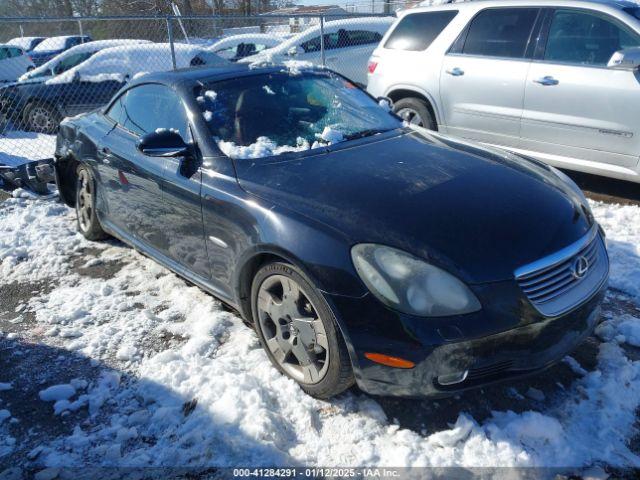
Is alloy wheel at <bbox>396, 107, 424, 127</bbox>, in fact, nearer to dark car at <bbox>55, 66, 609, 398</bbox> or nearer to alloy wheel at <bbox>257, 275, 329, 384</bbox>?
dark car at <bbox>55, 66, 609, 398</bbox>

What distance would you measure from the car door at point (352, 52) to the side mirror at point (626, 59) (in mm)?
6722

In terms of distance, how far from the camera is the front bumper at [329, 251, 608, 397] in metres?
2.27

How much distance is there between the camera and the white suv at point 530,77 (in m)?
4.91

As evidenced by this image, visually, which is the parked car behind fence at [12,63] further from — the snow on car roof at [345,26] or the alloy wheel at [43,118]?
the snow on car roof at [345,26]

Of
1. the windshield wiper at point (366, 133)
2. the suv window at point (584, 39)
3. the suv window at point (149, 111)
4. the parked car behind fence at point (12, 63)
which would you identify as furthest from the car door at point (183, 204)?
the parked car behind fence at point (12, 63)

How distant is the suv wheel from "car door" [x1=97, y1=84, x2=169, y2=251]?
3.12 m

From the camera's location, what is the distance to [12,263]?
4.56m

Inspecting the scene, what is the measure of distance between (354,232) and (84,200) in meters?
3.29

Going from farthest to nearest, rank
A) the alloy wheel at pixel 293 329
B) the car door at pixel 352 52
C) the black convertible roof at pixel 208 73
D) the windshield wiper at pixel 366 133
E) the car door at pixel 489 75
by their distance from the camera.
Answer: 1. the car door at pixel 352 52
2. the car door at pixel 489 75
3. the black convertible roof at pixel 208 73
4. the windshield wiper at pixel 366 133
5. the alloy wheel at pixel 293 329

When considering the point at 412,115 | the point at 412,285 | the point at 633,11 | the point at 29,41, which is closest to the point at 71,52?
the point at 412,115

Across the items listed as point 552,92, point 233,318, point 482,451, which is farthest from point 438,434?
point 552,92

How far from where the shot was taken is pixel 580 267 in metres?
2.61

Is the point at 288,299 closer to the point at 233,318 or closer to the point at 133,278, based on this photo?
the point at 233,318

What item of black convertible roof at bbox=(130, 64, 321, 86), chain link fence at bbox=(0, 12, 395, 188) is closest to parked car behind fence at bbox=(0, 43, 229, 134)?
chain link fence at bbox=(0, 12, 395, 188)
